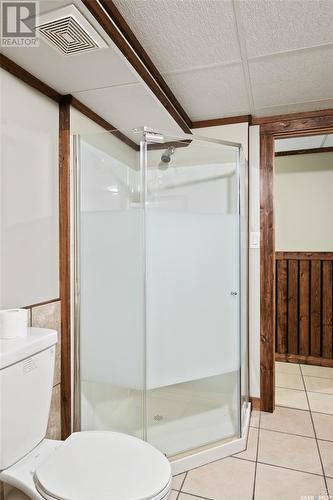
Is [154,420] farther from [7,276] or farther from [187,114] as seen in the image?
[187,114]

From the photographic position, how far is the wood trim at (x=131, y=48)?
48.5 inches

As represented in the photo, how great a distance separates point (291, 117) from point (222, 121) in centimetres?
49

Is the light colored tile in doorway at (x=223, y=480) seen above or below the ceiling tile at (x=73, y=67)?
below

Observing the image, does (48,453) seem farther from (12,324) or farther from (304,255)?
(304,255)

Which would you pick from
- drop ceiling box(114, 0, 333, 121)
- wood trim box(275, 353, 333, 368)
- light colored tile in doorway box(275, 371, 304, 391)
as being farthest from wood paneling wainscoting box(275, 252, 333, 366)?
drop ceiling box(114, 0, 333, 121)

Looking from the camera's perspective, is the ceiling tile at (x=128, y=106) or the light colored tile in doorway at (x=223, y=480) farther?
the ceiling tile at (x=128, y=106)

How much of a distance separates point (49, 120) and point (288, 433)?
Answer: 2.40 meters

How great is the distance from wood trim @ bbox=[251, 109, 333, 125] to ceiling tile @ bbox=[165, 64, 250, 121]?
14 centimetres

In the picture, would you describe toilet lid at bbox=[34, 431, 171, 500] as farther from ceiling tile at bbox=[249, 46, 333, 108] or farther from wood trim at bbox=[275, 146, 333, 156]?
wood trim at bbox=[275, 146, 333, 156]

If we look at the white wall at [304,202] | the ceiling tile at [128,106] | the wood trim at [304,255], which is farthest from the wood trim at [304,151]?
the ceiling tile at [128,106]

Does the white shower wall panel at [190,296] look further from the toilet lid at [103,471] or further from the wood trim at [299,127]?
the wood trim at [299,127]

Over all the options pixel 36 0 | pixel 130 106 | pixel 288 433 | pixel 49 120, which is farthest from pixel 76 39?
pixel 288 433

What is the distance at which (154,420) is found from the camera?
1.94m

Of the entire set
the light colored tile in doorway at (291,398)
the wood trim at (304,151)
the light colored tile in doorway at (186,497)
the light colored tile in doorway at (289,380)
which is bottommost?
the light colored tile in doorway at (291,398)
